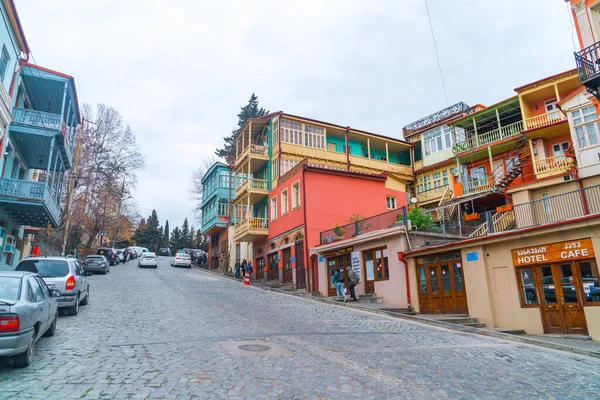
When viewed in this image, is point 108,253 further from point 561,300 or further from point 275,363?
point 561,300

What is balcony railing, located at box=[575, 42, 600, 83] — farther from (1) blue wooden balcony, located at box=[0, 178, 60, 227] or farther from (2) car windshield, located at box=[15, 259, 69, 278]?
(1) blue wooden balcony, located at box=[0, 178, 60, 227]

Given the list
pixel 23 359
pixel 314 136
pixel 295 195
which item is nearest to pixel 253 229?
pixel 295 195

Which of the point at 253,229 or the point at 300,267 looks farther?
the point at 253,229

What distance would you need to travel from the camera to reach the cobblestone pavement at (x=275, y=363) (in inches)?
225

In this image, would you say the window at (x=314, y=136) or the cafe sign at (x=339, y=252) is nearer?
the cafe sign at (x=339, y=252)

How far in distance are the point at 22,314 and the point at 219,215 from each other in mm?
37513

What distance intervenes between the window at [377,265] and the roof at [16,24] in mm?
18770

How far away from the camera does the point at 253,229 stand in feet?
99.4

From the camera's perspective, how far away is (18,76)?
19250mm

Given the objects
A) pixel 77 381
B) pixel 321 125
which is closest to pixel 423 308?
pixel 77 381

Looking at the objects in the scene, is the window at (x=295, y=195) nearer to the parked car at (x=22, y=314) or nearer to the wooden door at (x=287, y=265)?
the wooden door at (x=287, y=265)

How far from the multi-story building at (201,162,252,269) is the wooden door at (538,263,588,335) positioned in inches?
1093

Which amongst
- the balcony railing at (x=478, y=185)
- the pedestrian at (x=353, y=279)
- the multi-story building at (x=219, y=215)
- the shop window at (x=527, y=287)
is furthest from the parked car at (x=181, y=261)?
the shop window at (x=527, y=287)

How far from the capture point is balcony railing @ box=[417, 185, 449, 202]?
109 ft
